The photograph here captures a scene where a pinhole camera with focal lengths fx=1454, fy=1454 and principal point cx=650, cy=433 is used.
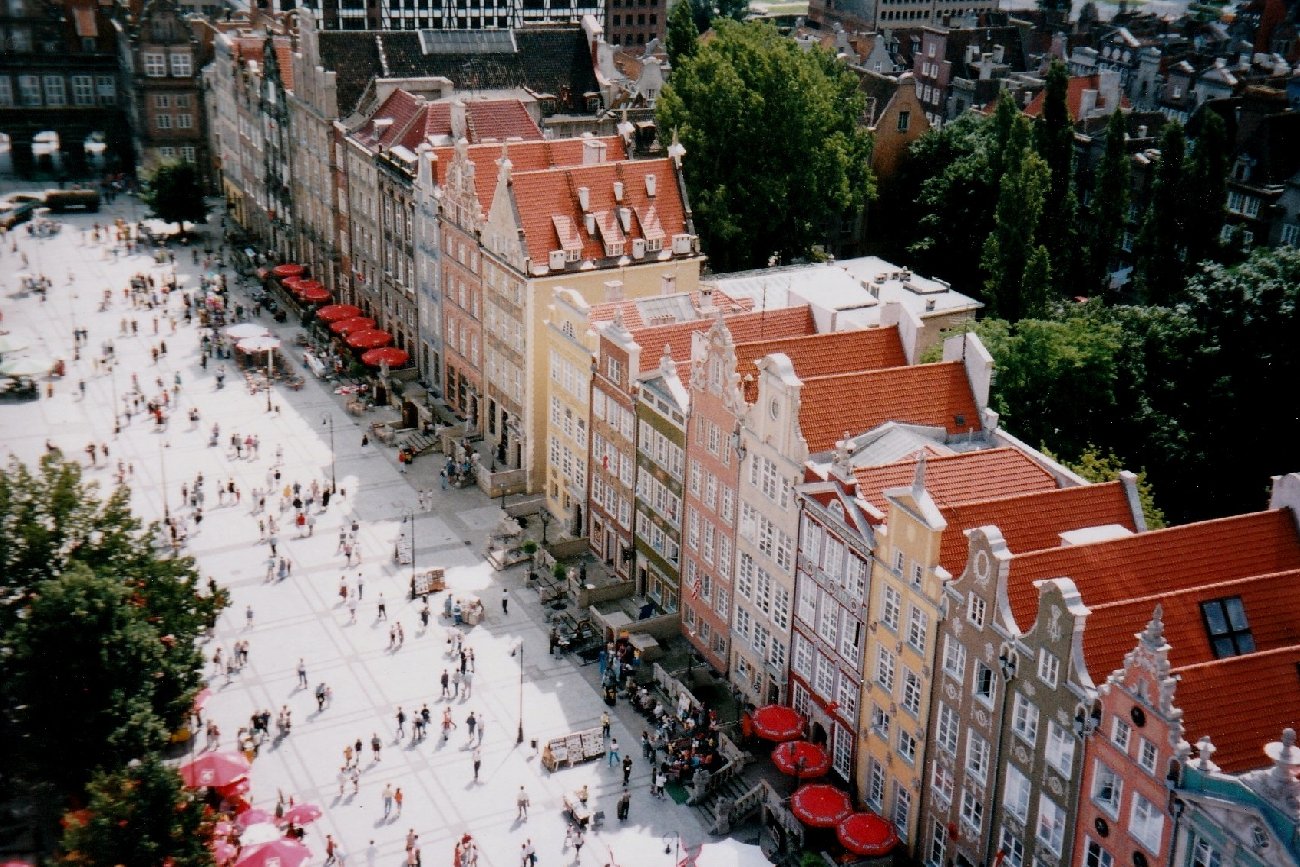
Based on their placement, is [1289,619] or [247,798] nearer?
[1289,619]

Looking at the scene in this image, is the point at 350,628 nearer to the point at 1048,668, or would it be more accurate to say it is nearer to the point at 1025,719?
the point at 1025,719

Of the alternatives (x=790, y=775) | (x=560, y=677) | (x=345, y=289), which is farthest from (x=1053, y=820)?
(x=345, y=289)

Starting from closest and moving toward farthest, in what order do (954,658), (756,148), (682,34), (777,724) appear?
(954,658) → (777,724) → (756,148) → (682,34)

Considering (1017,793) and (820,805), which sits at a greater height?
(1017,793)

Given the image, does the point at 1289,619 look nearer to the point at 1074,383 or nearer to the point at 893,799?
the point at 893,799

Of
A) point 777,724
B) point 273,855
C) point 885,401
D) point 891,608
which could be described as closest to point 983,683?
point 891,608

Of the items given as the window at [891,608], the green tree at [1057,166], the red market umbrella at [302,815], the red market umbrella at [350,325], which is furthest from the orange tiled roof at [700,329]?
the red market umbrella at [350,325]

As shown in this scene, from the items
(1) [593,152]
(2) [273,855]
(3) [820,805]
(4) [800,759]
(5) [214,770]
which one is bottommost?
(2) [273,855]

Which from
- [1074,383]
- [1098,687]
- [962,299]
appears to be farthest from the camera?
[962,299]
